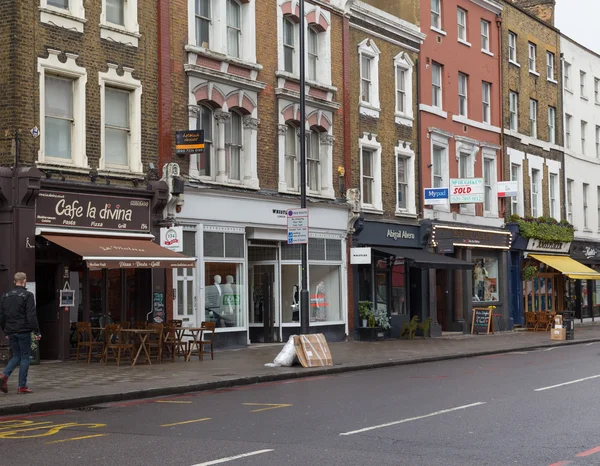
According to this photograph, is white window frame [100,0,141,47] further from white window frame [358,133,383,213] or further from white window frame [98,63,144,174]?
white window frame [358,133,383,213]

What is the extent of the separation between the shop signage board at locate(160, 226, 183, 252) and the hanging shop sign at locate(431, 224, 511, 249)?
45.9ft

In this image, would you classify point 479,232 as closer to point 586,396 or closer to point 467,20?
point 467,20

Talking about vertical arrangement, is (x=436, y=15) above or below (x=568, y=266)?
above

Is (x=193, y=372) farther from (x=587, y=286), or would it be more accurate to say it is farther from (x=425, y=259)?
(x=587, y=286)

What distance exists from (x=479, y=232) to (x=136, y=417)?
1033 inches

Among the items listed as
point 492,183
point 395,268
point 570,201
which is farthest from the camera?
point 570,201

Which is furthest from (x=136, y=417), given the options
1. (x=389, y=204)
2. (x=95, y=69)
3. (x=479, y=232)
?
(x=479, y=232)

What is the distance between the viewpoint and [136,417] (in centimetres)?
1291

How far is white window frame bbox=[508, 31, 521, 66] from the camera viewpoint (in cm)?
4135

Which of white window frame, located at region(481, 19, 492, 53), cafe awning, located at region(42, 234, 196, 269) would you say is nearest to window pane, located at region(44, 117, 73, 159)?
cafe awning, located at region(42, 234, 196, 269)

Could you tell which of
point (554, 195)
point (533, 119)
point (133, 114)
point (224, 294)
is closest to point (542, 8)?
point (533, 119)

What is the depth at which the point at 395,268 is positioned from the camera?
3281 cm

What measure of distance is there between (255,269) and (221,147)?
441cm

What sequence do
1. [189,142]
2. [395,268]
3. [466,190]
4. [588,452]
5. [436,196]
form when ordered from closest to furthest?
1. [588,452]
2. [189,142]
3. [395,268]
4. [436,196]
5. [466,190]
